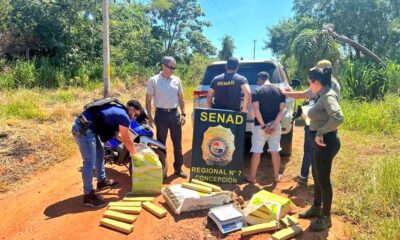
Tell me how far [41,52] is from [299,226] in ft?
52.9

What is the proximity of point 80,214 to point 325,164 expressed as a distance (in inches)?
115

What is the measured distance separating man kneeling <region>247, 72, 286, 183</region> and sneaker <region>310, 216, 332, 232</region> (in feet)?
4.64

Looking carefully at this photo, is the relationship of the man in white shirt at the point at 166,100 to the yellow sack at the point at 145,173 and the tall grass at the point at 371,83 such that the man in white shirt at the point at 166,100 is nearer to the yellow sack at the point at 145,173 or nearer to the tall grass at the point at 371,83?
the yellow sack at the point at 145,173

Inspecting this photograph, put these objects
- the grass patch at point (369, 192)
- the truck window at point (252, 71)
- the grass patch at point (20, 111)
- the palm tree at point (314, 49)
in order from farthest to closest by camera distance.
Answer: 1. the palm tree at point (314, 49)
2. the grass patch at point (20, 111)
3. the truck window at point (252, 71)
4. the grass patch at point (369, 192)

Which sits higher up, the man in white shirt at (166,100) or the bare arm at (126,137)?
the man in white shirt at (166,100)

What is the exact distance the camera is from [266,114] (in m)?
5.12

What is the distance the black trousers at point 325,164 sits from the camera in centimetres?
375

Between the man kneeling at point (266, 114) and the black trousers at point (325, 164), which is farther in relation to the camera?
the man kneeling at point (266, 114)

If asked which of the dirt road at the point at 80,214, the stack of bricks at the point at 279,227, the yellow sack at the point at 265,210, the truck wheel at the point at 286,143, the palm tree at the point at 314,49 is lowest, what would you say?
the dirt road at the point at 80,214

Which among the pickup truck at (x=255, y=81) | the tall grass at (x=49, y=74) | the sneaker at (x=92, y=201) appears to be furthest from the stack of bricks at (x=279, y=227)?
the tall grass at (x=49, y=74)

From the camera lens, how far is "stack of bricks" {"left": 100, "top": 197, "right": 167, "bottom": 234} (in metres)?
3.92

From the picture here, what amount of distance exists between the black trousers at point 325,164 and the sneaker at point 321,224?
0.07 m

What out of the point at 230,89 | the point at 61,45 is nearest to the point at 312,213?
the point at 230,89

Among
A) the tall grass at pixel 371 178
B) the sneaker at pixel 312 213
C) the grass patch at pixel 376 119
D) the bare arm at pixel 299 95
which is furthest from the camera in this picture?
the grass patch at pixel 376 119
